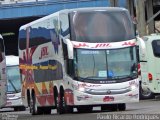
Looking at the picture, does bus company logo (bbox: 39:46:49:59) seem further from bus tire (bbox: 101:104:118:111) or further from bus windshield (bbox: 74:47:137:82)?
bus windshield (bbox: 74:47:137:82)

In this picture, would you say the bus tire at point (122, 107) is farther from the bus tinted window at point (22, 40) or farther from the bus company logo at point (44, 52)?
the bus tinted window at point (22, 40)

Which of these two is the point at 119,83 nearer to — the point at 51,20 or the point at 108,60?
the point at 108,60

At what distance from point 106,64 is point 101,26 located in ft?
4.44

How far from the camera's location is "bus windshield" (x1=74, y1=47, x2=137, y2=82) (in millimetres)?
22516

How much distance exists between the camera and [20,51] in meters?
30.2

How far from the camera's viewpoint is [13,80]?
131 ft

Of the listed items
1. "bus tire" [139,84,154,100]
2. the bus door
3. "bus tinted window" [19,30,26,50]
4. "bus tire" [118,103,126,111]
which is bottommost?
"bus tire" [139,84,154,100]

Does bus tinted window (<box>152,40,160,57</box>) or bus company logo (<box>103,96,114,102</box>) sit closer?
bus company logo (<box>103,96,114,102</box>)

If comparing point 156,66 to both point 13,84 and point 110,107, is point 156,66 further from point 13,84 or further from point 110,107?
point 13,84

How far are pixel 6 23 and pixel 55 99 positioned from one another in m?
42.9

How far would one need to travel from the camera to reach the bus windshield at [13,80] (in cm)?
3941

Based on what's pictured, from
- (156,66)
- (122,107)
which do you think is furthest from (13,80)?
(122,107)

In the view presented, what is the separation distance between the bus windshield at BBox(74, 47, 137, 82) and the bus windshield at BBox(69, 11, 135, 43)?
17.7 inches

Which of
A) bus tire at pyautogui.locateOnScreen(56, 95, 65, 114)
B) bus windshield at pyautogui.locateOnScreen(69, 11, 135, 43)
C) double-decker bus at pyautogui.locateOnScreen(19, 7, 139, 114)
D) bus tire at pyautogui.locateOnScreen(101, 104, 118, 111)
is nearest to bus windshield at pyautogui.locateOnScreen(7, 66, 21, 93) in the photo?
bus tire at pyautogui.locateOnScreen(101, 104, 118, 111)
